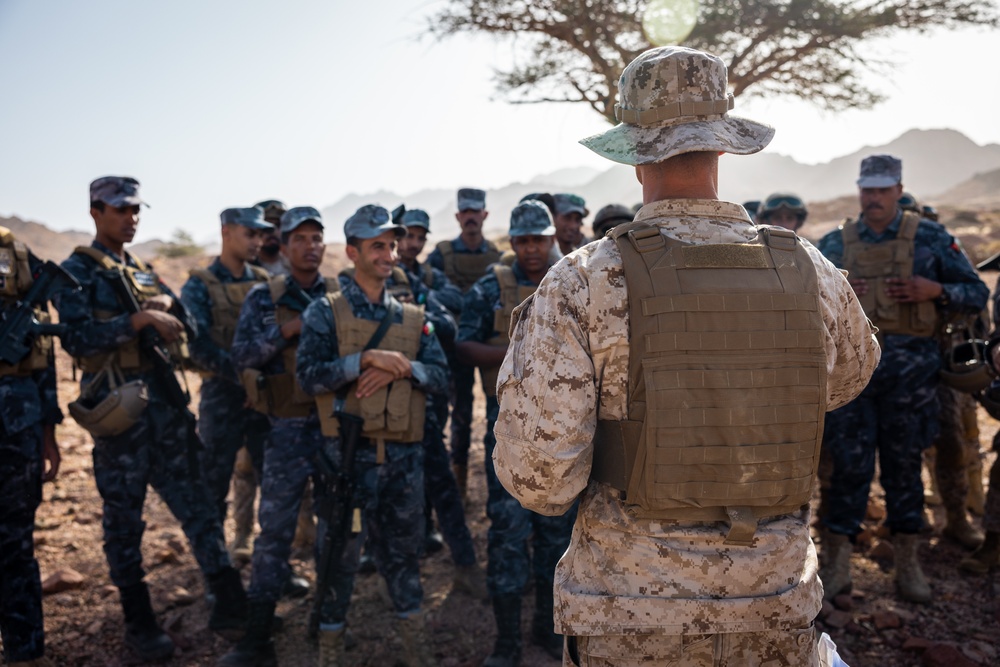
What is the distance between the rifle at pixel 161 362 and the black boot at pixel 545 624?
2.13m

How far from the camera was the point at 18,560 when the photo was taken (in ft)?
11.0

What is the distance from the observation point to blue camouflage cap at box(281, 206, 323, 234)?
13.5 ft

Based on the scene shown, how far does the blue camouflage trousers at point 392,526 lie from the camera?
339 cm


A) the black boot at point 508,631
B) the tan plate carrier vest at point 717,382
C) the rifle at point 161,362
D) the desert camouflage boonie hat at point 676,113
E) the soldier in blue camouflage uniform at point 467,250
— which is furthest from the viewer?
the soldier in blue camouflage uniform at point 467,250

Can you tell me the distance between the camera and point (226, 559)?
4.05m

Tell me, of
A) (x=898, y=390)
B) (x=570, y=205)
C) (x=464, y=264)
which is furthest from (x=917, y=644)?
(x=464, y=264)


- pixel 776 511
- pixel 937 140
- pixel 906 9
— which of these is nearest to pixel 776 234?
pixel 776 511

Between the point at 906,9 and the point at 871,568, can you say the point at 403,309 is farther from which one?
the point at 906,9

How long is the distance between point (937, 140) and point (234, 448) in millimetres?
179981

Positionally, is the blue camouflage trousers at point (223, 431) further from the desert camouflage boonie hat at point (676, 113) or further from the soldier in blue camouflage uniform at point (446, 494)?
the desert camouflage boonie hat at point (676, 113)

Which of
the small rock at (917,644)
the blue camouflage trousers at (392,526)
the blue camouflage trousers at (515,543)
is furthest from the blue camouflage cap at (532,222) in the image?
the small rock at (917,644)

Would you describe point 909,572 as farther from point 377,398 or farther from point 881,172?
point 377,398

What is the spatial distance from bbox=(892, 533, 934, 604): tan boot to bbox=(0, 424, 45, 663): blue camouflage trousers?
471cm

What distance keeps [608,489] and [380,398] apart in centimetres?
172
